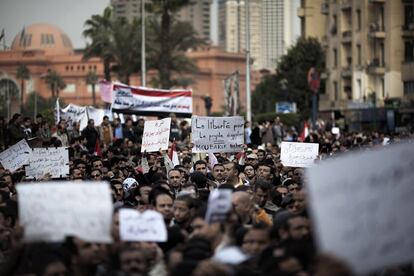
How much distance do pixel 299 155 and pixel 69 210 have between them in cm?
1325

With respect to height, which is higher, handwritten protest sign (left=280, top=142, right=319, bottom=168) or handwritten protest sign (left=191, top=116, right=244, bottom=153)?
handwritten protest sign (left=191, top=116, right=244, bottom=153)

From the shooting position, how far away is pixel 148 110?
36781 mm

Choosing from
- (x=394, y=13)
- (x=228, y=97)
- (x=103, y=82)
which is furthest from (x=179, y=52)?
(x=103, y=82)

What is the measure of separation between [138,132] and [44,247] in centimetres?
2268

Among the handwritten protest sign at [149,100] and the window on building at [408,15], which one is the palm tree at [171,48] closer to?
the window on building at [408,15]

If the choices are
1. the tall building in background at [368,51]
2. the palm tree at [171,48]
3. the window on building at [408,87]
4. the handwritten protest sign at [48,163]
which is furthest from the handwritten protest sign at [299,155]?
the window on building at [408,87]

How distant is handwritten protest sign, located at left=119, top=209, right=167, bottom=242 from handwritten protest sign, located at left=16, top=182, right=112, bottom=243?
0.68m

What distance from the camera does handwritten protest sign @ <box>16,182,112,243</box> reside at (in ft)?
33.2

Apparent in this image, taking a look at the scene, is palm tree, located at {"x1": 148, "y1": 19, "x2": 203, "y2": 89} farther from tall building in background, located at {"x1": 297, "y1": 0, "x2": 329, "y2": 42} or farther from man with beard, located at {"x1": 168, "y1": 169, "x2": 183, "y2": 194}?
man with beard, located at {"x1": 168, "y1": 169, "x2": 183, "y2": 194}

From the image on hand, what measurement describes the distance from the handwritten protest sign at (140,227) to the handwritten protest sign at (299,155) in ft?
38.8

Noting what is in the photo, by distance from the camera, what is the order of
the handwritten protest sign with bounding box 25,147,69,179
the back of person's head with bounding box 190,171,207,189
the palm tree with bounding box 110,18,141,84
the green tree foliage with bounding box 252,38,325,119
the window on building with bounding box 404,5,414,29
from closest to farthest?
the back of person's head with bounding box 190,171,207,189 < the handwritten protest sign with bounding box 25,147,69,179 < the palm tree with bounding box 110,18,141,84 < the window on building with bounding box 404,5,414,29 < the green tree foliage with bounding box 252,38,325,119

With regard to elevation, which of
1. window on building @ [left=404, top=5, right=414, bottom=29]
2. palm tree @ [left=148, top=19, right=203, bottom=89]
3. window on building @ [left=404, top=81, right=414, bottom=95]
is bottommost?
window on building @ [left=404, top=81, right=414, bottom=95]

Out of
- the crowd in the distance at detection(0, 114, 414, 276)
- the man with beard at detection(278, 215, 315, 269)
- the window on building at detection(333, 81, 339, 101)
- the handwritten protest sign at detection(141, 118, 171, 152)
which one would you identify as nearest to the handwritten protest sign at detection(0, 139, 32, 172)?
the crowd in the distance at detection(0, 114, 414, 276)

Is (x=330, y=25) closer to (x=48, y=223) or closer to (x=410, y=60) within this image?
(x=410, y=60)
